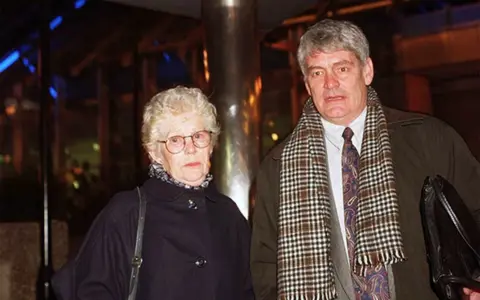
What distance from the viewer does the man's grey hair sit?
7.34ft

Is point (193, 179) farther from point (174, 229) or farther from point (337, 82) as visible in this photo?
point (337, 82)

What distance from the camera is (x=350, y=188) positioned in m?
2.28

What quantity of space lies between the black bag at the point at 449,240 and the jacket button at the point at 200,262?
0.66 meters

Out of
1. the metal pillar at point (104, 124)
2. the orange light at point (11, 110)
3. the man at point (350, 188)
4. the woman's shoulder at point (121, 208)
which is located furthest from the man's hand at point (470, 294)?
the orange light at point (11, 110)

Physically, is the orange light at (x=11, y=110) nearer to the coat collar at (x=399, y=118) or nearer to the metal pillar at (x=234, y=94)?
the metal pillar at (x=234, y=94)

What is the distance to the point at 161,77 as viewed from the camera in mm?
8195

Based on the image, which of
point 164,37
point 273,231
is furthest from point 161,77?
point 273,231

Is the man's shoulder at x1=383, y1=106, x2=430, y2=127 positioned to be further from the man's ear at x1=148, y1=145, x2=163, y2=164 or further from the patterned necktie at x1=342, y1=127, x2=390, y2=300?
the man's ear at x1=148, y1=145, x2=163, y2=164

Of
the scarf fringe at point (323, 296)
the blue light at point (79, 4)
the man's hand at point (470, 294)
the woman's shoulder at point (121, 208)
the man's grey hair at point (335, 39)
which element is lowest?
the scarf fringe at point (323, 296)

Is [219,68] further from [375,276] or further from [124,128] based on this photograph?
[124,128]

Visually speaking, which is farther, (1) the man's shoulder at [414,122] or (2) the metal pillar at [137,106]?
(2) the metal pillar at [137,106]

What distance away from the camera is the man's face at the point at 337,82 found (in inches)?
88.1

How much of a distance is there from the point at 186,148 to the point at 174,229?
249 millimetres

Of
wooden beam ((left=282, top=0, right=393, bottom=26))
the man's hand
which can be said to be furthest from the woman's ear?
wooden beam ((left=282, top=0, right=393, bottom=26))
